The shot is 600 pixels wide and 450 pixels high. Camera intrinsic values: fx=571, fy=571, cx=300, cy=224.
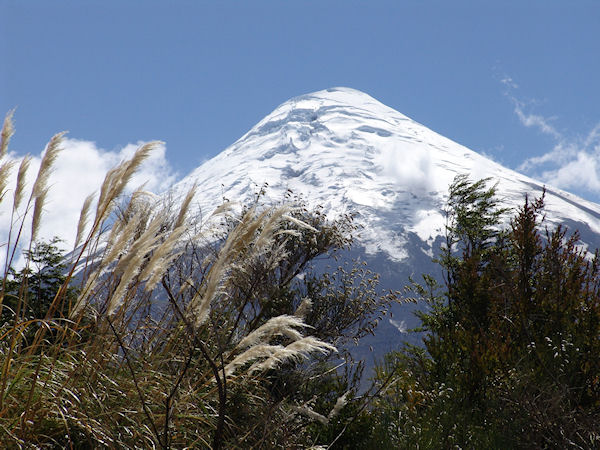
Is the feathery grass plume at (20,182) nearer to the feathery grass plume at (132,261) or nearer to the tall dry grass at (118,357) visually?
the tall dry grass at (118,357)

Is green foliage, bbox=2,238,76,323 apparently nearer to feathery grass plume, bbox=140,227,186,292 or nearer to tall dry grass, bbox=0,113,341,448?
tall dry grass, bbox=0,113,341,448

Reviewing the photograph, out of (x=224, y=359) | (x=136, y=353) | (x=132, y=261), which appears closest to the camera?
(x=132, y=261)

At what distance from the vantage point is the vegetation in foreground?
2.52 meters

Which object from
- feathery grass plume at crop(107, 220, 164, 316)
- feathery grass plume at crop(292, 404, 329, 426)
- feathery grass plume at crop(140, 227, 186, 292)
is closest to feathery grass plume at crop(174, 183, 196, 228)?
feathery grass plume at crop(140, 227, 186, 292)

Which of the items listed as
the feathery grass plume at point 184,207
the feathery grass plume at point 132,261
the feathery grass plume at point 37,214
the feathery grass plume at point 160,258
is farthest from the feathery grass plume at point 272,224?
the feathery grass plume at point 37,214

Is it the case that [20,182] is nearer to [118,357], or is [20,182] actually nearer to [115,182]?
[115,182]

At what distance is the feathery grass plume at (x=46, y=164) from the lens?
116 inches

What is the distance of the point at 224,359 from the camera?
120 inches

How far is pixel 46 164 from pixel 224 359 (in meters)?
1.39

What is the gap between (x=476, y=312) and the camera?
759cm

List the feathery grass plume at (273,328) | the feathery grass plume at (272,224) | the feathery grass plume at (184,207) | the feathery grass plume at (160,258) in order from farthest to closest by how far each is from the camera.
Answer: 1. the feathery grass plume at (184,207)
2. the feathery grass plume at (272,224)
3. the feathery grass plume at (160,258)
4. the feathery grass plume at (273,328)

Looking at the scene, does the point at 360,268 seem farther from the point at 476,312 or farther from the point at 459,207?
the point at 459,207

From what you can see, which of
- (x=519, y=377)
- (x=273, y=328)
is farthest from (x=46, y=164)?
(x=519, y=377)

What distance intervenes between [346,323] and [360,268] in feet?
4.37
